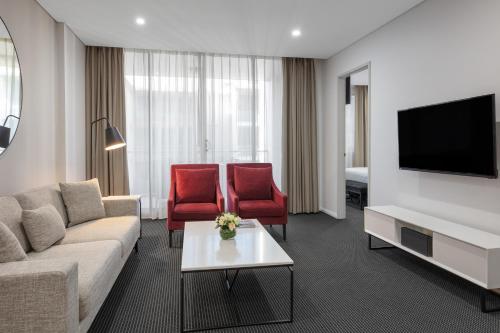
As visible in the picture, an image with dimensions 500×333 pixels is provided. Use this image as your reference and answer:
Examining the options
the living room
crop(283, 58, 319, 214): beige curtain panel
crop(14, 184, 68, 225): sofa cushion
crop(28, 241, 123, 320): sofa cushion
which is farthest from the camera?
crop(283, 58, 319, 214): beige curtain panel

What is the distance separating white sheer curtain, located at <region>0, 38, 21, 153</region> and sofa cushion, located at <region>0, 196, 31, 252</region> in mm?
588

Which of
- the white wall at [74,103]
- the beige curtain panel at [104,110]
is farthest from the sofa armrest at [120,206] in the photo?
the beige curtain panel at [104,110]

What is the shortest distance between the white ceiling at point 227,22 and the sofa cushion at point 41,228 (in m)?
2.30

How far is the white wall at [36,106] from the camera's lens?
2920mm

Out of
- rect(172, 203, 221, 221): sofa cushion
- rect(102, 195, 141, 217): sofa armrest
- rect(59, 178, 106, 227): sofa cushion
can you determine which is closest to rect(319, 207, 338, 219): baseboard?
rect(172, 203, 221, 221): sofa cushion

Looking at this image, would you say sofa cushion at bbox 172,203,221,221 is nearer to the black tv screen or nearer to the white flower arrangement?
the white flower arrangement

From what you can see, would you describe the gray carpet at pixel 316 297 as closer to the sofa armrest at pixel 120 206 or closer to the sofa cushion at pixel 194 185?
the sofa armrest at pixel 120 206

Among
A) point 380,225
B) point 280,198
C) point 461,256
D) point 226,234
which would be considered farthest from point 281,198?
point 461,256

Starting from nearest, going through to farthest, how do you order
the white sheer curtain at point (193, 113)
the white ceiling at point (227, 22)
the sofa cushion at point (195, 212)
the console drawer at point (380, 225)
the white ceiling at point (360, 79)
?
1. the console drawer at point (380, 225)
2. the white ceiling at point (227, 22)
3. the sofa cushion at point (195, 212)
4. the white sheer curtain at point (193, 113)
5. the white ceiling at point (360, 79)

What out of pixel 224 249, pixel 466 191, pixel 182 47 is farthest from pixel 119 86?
pixel 466 191

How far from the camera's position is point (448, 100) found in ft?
10.4

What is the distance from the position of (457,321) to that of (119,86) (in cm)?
492

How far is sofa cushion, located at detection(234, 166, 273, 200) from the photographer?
4430 millimetres

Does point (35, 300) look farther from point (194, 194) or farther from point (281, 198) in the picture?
point (281, 198)
